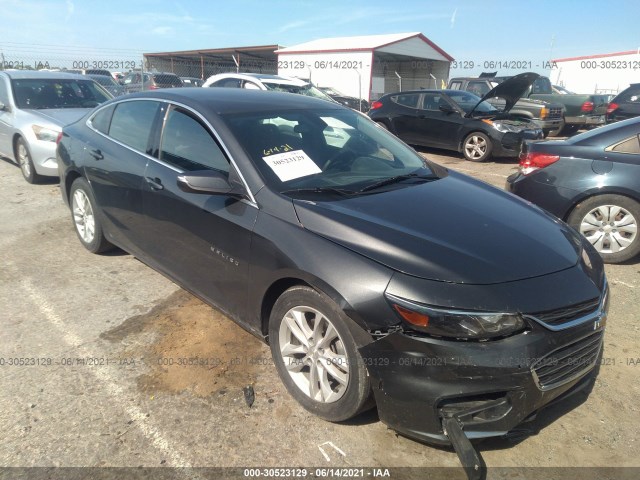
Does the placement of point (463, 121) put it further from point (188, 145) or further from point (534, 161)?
point (188, 145)

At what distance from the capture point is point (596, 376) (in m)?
2.96

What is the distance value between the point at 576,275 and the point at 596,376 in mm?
961

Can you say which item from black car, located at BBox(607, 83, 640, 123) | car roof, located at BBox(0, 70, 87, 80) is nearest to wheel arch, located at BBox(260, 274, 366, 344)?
car roof, located at BBox(0, 70, 87, 80)

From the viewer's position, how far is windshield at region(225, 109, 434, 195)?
2.90 meters

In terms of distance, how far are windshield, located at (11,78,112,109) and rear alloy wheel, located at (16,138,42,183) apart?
25.4 inches

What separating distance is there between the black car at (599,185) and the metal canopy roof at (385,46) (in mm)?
22172

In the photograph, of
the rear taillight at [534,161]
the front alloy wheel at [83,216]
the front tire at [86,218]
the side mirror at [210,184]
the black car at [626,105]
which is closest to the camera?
the side mirror at [210,184]

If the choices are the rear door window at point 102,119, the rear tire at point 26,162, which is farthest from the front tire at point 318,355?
the rear tire at point 26,162

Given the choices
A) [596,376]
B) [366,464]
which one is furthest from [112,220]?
[596,376]

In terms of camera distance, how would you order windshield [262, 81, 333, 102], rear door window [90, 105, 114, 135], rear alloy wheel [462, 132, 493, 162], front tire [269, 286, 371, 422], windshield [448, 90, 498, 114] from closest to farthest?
front tire [269, 286, 371, 422], rear door window [90, 105, 114, 135], rear alloy wheel [462, 132, 493, 162], windshield [448, 90, 498, 114], windshield [262, 81, 333, 102]

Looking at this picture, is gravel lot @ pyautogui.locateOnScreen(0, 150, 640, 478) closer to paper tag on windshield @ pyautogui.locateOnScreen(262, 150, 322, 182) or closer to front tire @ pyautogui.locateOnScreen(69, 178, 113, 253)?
front tire @ pyautogui.locateOnScreen(69, 178, 113, 253)

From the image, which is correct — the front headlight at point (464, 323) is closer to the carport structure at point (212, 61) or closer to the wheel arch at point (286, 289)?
the wheel arch at point (286, 289)

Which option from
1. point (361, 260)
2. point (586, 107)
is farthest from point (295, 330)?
point (586, 107)

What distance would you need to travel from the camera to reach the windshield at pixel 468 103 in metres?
10.5
